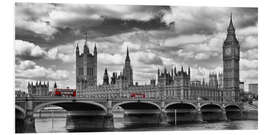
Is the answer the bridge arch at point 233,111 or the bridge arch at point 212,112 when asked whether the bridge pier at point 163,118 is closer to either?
the bridge arch at point 212,112

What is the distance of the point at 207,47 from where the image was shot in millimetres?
42688

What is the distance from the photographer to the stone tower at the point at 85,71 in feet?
337

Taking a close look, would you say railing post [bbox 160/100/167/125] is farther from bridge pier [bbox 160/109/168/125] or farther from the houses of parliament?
the houses of parliament

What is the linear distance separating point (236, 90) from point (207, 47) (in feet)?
133

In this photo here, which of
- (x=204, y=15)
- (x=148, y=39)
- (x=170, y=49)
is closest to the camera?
(x=204, y=15)

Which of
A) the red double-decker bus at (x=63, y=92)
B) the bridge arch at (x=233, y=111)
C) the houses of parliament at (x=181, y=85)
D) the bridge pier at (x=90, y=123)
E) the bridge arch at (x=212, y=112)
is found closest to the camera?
the red double-decker bus at (x=63, y=92)

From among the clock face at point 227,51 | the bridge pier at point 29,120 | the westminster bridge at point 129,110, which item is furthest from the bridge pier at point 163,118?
the clock face at point 227,51

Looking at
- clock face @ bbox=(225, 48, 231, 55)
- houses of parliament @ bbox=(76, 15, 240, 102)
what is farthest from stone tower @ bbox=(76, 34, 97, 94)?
clock face @ bbox=(225, 48, 231, 55)

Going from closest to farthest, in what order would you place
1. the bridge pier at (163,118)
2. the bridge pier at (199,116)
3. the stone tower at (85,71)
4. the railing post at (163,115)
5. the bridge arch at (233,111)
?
the bridge pier at (163,118), the railing post at (163,115), the bridge pier at (199,116), the bridge arch at (233,111), the stone tower at (85,71)

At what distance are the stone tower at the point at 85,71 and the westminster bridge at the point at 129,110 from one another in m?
47.0

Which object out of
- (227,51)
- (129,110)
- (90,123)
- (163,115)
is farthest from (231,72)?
(90,123)

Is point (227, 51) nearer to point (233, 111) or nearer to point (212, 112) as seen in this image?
point (233, 111)
